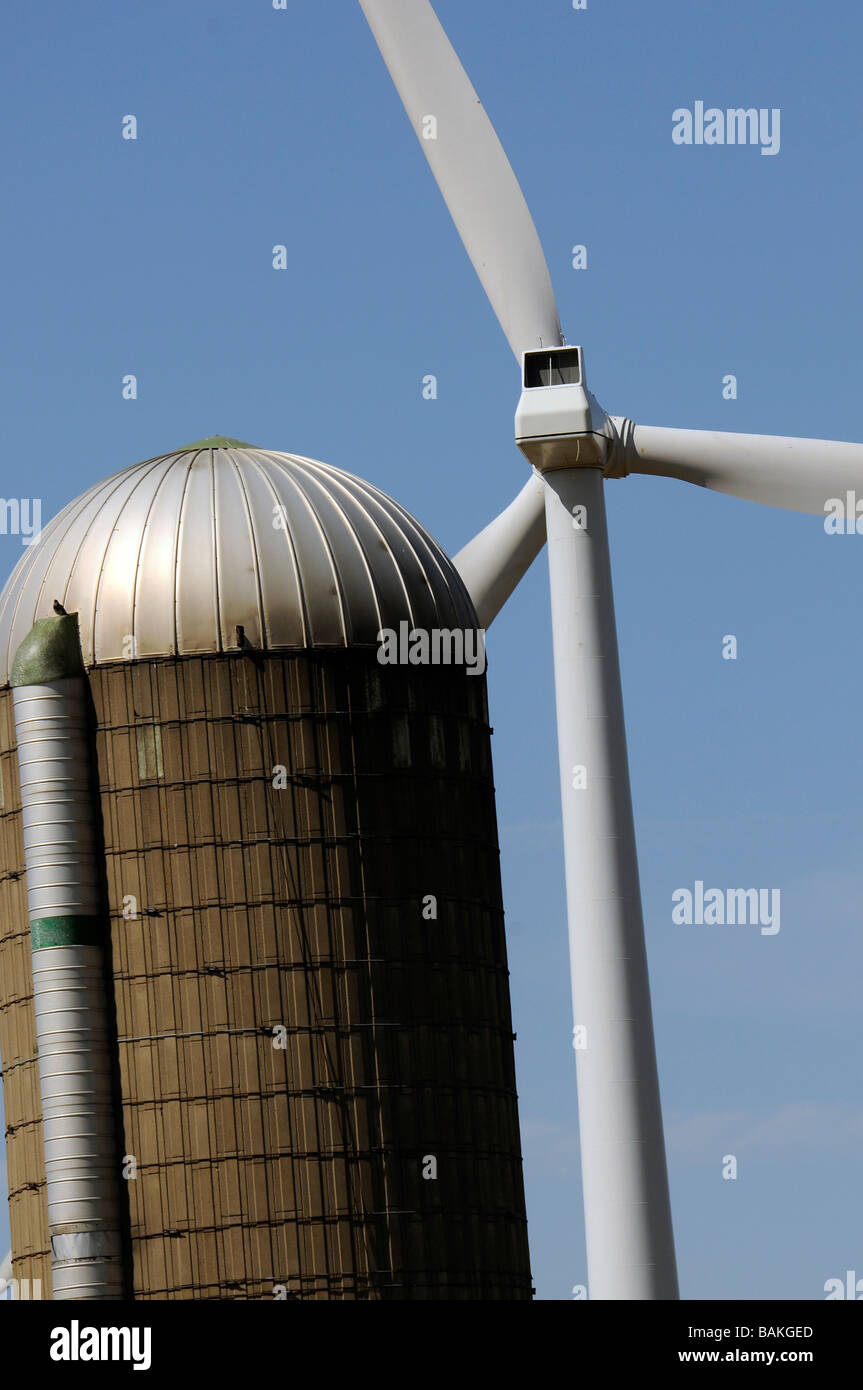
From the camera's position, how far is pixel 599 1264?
47.8 meters

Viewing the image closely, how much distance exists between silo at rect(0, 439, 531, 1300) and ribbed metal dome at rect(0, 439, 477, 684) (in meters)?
0.07

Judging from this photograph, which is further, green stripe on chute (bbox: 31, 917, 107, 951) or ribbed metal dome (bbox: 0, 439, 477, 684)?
ribbed metal dome (bbox: 0, 439, 477, 684)

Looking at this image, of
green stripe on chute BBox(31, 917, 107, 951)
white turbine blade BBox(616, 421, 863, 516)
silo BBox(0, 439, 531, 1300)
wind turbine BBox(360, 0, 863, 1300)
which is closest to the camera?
wind turbine BBox(360, 0, 863, 1300)

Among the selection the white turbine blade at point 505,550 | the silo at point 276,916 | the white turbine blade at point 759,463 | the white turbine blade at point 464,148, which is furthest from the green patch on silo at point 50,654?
the white turbine blade at point 759,463

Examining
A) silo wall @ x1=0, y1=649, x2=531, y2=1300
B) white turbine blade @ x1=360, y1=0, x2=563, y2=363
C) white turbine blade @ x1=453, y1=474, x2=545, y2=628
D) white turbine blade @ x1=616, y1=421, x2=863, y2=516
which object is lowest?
silo wall @ x1=0, y1=649, x2=531, y2=1300

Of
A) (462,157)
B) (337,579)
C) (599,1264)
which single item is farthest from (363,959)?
Answer: (462,157)

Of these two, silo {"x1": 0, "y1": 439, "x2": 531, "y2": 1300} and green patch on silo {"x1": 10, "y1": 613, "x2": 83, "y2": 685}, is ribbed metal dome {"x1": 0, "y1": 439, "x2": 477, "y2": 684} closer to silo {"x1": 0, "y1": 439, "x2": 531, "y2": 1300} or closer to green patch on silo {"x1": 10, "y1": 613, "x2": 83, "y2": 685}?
silo {"x1": 0, "y1": 439, "x2": 531, "y2": 1300}

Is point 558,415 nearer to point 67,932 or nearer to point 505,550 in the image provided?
point 505,550

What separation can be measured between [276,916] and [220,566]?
801cm

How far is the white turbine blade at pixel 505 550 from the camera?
5550 cm

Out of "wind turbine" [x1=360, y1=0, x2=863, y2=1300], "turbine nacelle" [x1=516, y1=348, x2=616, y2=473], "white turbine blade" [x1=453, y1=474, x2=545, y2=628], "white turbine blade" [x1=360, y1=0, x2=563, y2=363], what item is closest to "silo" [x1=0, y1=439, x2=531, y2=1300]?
"white turbine blade" [x1=453, y1=474, x2=545, y2=628]

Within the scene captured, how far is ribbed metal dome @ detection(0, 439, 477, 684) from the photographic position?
59719 mm

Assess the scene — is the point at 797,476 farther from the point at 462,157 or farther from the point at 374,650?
the point at 374,650
